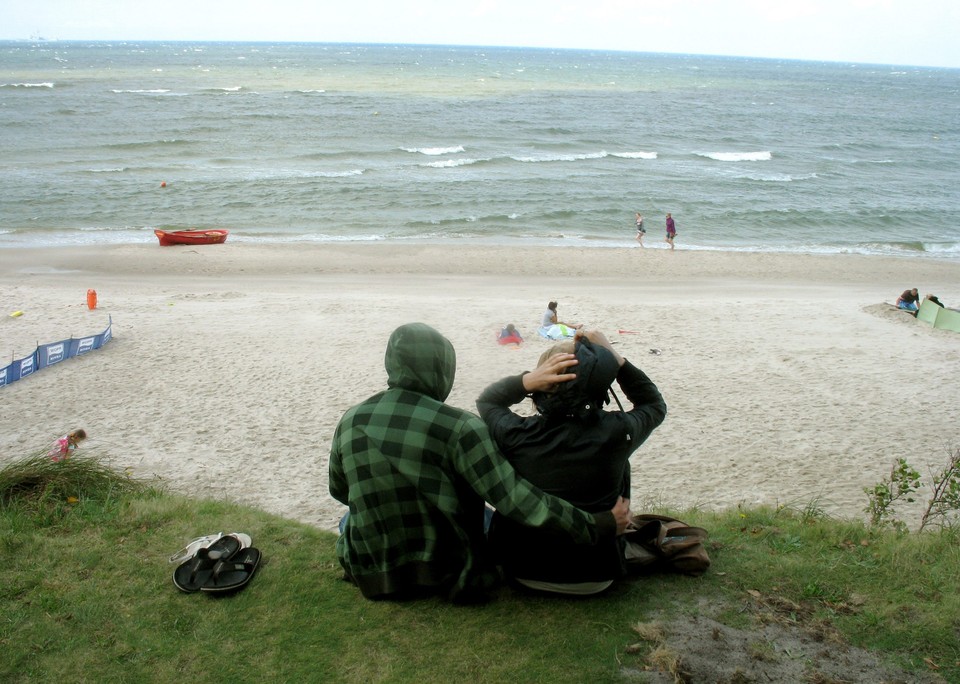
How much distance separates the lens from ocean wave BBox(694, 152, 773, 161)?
50.3 m

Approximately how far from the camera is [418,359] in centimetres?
346

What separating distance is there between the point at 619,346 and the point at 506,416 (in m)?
12.1

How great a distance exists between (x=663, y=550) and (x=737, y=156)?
51329 millimetres

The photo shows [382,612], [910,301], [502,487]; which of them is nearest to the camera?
[502,487]

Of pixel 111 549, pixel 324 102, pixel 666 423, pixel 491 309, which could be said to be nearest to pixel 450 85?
pixel 324 102

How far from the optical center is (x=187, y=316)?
57.6 ft

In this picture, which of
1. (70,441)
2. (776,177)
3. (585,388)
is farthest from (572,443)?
(776,177)

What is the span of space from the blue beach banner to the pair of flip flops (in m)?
10.4

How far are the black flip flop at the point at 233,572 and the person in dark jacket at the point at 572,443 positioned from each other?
1432 millimetres

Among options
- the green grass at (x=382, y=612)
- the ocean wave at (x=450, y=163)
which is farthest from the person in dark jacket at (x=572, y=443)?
the ocean wave at (x=450, y=163)

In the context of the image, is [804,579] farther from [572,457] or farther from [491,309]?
[491,309]

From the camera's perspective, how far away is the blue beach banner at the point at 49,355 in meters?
13.0

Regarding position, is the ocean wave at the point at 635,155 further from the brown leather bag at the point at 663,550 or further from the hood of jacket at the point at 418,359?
the hood of jacket at the point at 418,359

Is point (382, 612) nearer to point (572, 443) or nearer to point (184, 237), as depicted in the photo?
point (572, 443)
